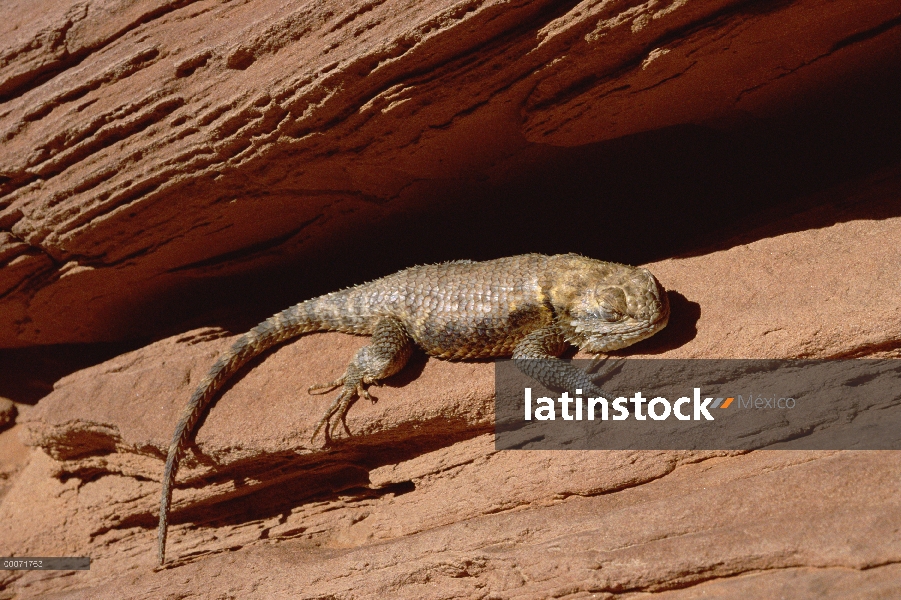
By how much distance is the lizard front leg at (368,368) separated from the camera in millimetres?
4211

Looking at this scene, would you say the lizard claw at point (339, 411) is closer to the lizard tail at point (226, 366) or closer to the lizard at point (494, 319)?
the lizard at point (494, 319)

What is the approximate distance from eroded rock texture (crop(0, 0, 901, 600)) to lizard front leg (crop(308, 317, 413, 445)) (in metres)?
0.13

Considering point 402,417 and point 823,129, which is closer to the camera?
point 402,417

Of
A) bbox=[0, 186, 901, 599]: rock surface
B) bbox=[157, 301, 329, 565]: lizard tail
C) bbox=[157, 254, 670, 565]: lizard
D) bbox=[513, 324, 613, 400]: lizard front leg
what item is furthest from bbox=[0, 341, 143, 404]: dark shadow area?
bbox=[513, 324, 613, 400]: lizard front leg

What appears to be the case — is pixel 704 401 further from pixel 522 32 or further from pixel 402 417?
pixel 522 32

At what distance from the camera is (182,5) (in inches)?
172

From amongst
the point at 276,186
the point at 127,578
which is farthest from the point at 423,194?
the point at 127,578

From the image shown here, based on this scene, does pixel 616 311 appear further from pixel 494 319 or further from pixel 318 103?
pixel 318 103

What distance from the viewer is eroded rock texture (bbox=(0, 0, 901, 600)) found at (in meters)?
3.38

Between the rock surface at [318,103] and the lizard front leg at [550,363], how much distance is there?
129 centimetres

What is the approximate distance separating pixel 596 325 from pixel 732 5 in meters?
2.02

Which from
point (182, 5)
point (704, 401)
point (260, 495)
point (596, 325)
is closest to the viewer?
point (704, 401)

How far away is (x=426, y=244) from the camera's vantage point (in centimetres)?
538

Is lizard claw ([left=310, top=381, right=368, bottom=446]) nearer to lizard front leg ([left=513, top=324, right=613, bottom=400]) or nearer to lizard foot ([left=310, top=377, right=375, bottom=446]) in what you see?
lizard foot ([left=310, top=377, right=375, bottom=446])
